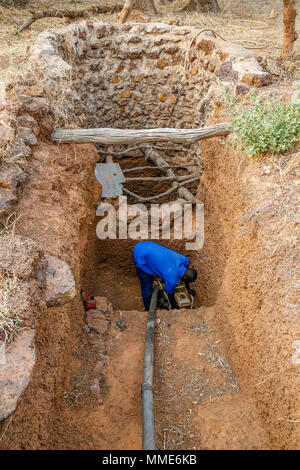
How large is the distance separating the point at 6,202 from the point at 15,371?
4.70ft

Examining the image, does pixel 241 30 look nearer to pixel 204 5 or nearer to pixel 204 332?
pixel 204 5

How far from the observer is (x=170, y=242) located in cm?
516

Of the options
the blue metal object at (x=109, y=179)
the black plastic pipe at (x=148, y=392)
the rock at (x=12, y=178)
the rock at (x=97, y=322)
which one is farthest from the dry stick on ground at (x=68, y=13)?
the black plastic pipe at (x=148, y=392)

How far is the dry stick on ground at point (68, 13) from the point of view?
6.82 metres

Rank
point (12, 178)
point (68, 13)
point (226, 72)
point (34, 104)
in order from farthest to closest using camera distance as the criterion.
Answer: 1. point (68, 13)
2. point (226, 72)
3. point (34, 104)
4. point (12, 178)

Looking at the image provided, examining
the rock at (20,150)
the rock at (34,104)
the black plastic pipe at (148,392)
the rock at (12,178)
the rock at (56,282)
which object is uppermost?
the rock at (34,104)

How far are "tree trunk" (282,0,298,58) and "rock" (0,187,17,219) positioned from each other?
511 centimetres

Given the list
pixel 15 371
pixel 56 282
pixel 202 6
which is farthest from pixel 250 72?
pixel 202 6

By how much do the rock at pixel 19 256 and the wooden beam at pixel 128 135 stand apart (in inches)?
69.1

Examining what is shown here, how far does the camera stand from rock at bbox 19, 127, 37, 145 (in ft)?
11.1

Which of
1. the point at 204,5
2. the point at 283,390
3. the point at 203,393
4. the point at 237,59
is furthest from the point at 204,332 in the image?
the point at 204,5

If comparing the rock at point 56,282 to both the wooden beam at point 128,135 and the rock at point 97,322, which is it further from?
the wooden beam at point 128,135

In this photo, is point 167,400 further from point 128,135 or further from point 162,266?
point 128,135

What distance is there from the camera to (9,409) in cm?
A: 166
